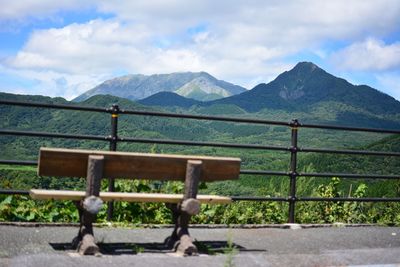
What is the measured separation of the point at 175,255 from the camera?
15.9 ft

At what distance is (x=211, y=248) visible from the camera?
5.24 metres

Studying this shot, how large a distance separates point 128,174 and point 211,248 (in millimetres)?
1103

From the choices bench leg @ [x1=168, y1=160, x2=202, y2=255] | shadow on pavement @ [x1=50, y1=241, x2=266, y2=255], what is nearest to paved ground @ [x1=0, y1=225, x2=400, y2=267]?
shadow on pavement @ [x1=50, y1=241, x2=266, y2=255]

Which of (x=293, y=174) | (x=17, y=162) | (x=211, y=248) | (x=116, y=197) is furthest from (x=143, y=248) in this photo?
(x=293, y=174)

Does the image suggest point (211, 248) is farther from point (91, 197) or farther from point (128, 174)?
point (91, 197)

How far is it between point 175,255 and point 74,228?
139 centimetres

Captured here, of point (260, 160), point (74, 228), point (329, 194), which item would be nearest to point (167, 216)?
point (74, 228)

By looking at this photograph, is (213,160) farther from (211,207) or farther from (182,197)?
(211,207)

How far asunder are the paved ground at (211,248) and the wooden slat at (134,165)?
0.65 meters

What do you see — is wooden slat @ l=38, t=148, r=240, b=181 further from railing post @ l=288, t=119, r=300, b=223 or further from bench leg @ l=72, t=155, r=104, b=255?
railing post @ l=288, t=119, r=300, b=223

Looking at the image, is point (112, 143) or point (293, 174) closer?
point (112, 143)

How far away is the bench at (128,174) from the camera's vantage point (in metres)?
4.66

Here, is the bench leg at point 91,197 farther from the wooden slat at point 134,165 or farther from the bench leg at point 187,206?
the bench leg at point 187,206

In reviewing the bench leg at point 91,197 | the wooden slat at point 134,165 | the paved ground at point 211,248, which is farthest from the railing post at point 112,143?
the bench leg at point 91,197
